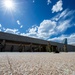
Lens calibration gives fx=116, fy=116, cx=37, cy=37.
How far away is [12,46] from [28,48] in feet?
14.8

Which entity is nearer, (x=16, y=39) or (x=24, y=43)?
(x=16, y=39)

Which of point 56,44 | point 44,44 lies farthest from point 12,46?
point 56,44

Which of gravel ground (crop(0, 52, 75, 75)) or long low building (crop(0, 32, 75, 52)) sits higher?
long low building (crop(0, 32, 75, 52))

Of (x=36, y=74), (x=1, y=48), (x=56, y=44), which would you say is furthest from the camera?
(x=56, y=44)

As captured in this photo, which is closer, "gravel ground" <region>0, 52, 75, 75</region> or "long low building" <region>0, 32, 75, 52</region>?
"gravel ground" <region>0, 52, 75, 75</region>

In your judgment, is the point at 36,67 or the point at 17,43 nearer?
the point at 36,67

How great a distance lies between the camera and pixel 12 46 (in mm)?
23625

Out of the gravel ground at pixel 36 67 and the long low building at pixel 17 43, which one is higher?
the long low building at pixel 17 43

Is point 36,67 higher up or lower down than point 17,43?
lower down

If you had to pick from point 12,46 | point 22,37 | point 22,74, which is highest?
point 22,37

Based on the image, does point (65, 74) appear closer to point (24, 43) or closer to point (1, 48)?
point (1, 48)

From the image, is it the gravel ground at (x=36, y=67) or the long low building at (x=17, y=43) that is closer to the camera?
the gravel ground at (x=36, y=67)

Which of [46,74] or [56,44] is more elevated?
[56,44]

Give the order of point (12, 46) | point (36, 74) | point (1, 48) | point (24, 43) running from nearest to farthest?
point (36, 74)
point (1, 48)
point (12, 46)
point (24, 43)
